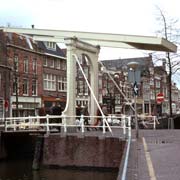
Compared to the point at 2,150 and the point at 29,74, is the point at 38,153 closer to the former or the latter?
the point at 2,150

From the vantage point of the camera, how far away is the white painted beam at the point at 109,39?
70.4 ft

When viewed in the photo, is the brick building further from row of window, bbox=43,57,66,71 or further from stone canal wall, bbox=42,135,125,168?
stone canal wall, bbox=42,135,125,168

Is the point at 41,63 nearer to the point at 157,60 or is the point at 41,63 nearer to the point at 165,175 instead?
the point at 157,60

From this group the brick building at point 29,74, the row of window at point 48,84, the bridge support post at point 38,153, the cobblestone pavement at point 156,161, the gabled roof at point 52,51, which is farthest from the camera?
the gabled roof at point 52,51

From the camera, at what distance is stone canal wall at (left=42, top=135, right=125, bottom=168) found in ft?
61.3

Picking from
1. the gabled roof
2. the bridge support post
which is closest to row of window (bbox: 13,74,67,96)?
the gabled roof

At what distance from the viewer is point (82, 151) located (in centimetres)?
1956

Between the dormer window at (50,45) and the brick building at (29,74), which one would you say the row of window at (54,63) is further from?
the dormer window at (50,45)

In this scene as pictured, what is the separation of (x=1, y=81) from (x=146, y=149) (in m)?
38.2

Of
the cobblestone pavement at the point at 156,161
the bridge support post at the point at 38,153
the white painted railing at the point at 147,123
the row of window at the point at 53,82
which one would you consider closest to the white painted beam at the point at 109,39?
the white painted railing at the point at 147,123

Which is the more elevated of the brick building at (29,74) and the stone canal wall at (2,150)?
the brick building at (29,74)

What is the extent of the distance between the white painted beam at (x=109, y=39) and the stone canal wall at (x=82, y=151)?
5.27 metres

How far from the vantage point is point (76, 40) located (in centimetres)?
2278

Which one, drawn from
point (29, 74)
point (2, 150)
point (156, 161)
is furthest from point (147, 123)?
point (29, 74)
